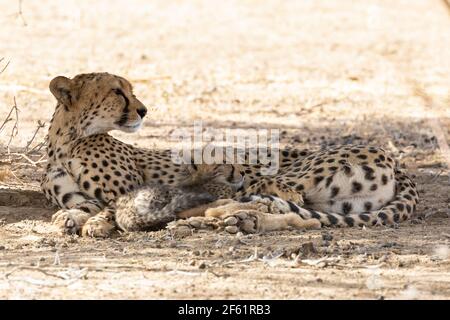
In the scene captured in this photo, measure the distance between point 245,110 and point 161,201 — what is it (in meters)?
4.31

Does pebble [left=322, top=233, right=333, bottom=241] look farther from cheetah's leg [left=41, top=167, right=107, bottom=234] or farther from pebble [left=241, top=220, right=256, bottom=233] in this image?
cheetah's leg [left=41, top=167, right=107, bottom=234]

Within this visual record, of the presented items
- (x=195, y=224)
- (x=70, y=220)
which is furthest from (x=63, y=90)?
(x=195, y=224)

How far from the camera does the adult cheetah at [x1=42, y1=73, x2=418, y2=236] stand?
6.32 meters

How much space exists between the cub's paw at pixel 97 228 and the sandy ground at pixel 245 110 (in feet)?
0.37

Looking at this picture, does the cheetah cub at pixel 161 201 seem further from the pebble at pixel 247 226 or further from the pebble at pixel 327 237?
the pebble at pixel 327 237

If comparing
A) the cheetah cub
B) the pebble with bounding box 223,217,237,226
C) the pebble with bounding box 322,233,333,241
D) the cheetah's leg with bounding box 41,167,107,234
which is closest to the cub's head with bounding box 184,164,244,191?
the cheetah cub

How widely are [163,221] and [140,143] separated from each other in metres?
2.77

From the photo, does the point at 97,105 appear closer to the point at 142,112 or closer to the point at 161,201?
the point at 142,112

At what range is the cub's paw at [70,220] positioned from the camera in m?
5.88

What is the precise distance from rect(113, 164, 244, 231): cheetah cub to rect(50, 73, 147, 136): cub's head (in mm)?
522

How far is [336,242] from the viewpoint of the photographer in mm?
5488

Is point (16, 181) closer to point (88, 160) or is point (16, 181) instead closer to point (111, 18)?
point (88, 160)

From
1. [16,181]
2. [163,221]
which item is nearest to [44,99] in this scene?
[16,181]
